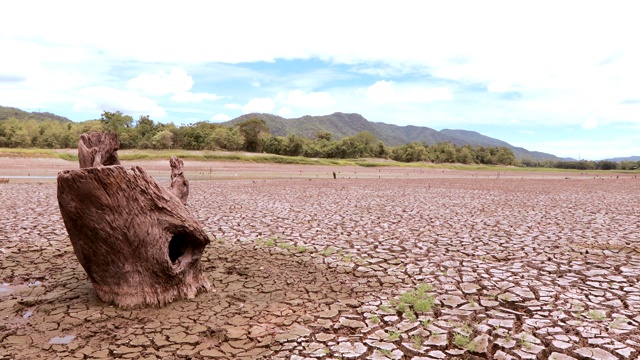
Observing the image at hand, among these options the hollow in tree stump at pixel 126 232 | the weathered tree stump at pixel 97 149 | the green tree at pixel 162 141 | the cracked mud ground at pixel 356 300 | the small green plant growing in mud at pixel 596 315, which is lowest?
the cracked mud ground at pixel 356 300

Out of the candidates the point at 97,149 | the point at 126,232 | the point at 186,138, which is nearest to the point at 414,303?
the point at 126,232

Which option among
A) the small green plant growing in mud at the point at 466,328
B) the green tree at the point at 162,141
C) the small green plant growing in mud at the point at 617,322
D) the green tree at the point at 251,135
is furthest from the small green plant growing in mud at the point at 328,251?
the green tree at the point at 251,135

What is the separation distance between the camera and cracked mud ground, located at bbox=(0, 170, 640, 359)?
430cm

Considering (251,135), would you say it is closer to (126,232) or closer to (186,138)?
(186,138)

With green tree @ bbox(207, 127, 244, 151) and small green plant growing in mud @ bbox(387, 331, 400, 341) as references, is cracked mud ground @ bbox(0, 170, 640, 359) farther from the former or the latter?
green tree @ bbox(207, 127, 244, 151)

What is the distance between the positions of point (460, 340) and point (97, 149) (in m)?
6.08

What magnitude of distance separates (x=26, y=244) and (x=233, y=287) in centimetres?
599

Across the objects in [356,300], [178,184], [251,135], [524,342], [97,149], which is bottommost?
[356,300]

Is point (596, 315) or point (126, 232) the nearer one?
point (596, 315)

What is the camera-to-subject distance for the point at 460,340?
4.36 metres

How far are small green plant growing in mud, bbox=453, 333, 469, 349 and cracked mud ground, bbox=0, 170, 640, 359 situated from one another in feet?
0.07

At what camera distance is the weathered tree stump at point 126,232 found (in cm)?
500

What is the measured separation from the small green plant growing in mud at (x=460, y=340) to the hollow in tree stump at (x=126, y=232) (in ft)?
12.2

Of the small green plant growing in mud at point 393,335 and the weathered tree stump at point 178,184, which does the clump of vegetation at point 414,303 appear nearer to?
the small green plant growing in mud at point 393,335
